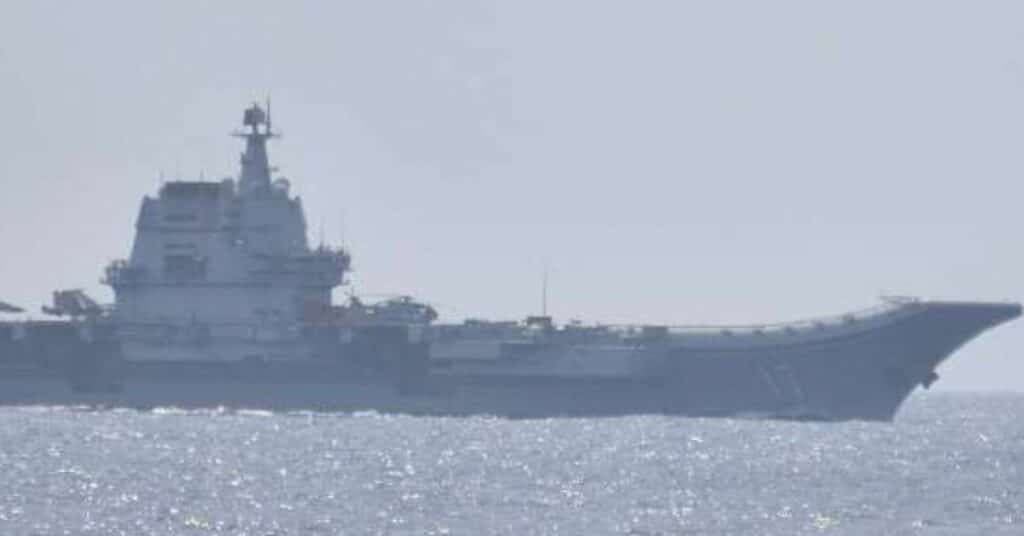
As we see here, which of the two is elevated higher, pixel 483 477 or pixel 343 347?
pixel 343 347

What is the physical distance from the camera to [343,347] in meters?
136

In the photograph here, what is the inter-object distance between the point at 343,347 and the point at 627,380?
11.2 m

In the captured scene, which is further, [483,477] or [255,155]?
[255,155]

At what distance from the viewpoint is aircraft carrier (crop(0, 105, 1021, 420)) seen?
13288 cm

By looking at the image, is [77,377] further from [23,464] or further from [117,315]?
[23,464]

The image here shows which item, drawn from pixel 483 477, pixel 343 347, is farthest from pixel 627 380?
pixel 483 477

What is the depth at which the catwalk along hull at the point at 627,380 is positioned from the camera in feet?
435

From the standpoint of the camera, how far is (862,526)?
245ft

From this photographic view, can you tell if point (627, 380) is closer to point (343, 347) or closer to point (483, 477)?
point (343, 347)

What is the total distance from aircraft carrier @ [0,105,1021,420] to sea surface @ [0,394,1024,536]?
118cm

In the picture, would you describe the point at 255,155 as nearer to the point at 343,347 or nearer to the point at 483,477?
the point at 343,347

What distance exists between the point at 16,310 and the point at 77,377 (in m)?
5.57

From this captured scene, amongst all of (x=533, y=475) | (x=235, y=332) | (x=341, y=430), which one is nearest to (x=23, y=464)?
(x=533, y=475)

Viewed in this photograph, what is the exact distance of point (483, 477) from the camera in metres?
91.9
